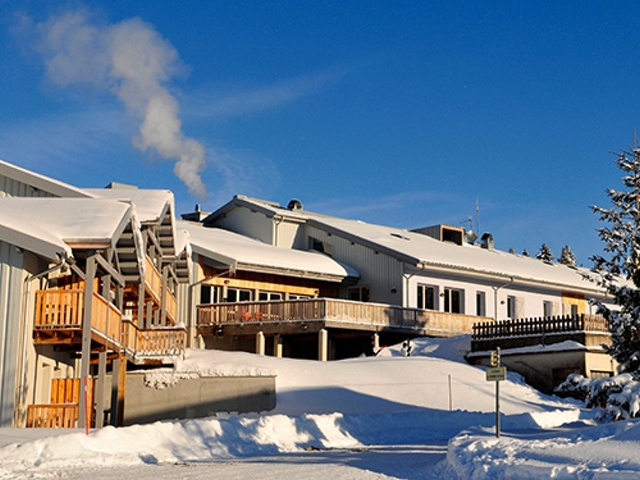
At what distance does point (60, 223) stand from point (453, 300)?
2674 cm

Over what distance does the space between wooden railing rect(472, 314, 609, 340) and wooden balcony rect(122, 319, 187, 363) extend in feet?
44.9

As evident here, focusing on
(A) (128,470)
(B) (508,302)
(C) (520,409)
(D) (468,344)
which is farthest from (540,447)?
(B) (508,302)

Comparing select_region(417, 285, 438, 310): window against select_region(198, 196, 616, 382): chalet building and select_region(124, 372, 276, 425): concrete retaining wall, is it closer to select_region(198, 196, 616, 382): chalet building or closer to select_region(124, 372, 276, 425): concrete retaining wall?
select_region(198, 196, 616, 382): chalet building

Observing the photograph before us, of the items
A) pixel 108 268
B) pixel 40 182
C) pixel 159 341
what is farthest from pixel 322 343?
pixel 108 268

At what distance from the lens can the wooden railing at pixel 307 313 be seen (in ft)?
126

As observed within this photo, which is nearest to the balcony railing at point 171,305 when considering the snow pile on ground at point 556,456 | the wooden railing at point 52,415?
the wooden railing at point 52,415

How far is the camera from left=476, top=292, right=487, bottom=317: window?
46.4 m

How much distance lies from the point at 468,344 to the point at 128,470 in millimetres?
26173

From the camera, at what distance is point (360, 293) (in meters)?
45.2

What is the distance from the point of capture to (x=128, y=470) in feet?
48.7

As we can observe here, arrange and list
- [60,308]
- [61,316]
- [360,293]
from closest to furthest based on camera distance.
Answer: [61,316]
[60,308]
[360,293]

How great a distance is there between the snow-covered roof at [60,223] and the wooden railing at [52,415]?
12.5 ft

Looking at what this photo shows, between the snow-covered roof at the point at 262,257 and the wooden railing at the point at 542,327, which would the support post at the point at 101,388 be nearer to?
the snow-covered roof at the point at 262,257

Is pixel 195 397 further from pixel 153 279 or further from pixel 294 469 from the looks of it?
pixel 294 469
